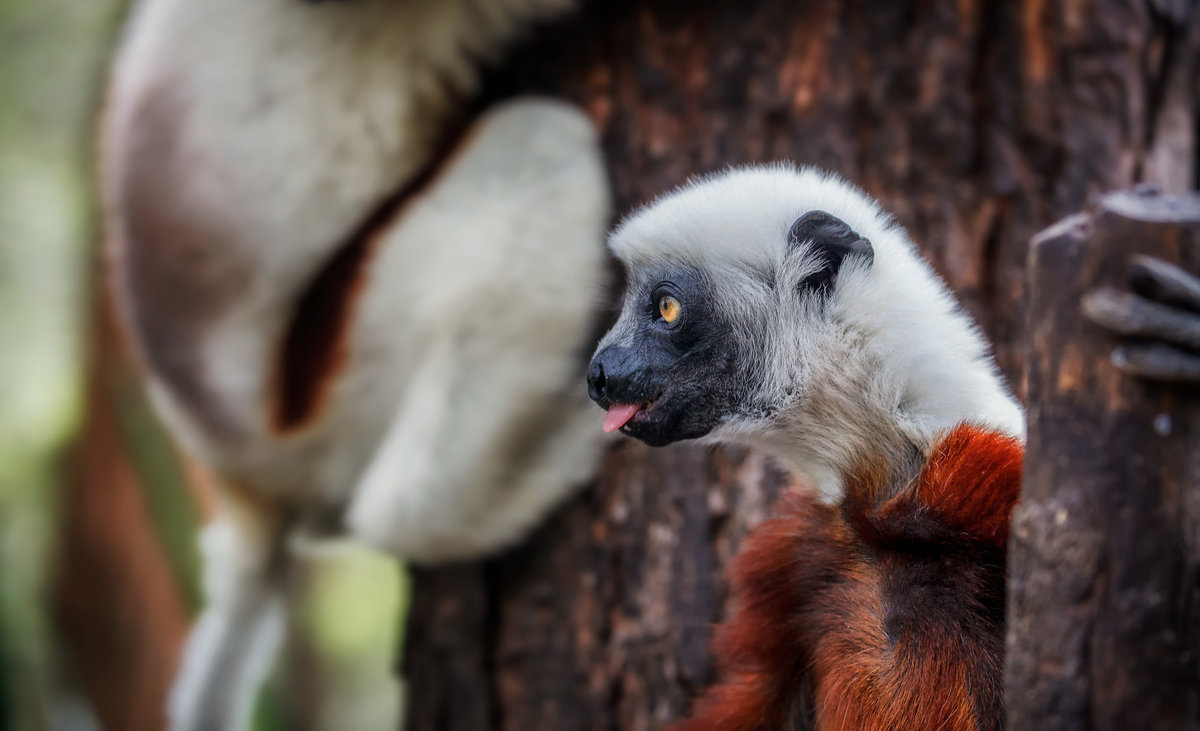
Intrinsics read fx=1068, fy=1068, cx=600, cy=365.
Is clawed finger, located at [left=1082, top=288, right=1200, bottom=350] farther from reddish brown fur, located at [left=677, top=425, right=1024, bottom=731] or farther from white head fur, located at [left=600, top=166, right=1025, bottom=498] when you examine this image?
white head fur, located at [left=600, top=166, right=1025, bottom=498]

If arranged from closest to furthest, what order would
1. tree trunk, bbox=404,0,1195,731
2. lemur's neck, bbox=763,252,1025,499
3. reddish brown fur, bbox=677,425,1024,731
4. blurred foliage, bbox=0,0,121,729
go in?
1. reddish brown fur, bbox=677,425,1024,731
2. lemur's neck, bbox=763,252,1025,499
3. tree trunk, bbox=404,0,1195,731
4. blurred foliage, bbox=0,0,121,729

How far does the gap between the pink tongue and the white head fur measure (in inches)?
5.0

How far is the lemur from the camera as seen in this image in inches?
61.7

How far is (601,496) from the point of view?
3.07 m

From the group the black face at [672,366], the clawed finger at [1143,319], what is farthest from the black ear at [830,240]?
the clawed finger at [1143,319]

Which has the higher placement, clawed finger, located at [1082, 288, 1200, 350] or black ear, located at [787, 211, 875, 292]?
black ear, located at [787, 211, 875, 292]

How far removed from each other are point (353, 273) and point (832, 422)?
1.74 metres

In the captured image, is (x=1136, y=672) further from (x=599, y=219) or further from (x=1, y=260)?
(x=1, y=260)

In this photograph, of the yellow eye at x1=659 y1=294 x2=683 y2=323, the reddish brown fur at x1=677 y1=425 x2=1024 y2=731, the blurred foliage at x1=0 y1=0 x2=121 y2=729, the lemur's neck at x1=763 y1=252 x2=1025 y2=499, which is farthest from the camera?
the blurred foliage at x1=0 y1=0 x2=121 y2=729

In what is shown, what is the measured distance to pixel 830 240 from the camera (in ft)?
5.92

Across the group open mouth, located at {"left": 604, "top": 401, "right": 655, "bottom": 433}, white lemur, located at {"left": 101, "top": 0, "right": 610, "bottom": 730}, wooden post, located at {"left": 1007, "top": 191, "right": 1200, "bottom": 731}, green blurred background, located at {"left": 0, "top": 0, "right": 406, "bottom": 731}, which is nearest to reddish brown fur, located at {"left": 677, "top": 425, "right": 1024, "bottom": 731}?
wooden post, located at {"left": 1007, "top": 191, "right": 1200, "bottom": 731}

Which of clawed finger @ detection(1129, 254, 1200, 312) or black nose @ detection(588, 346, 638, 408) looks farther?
black nose @ detection(588, 346, 638, 408)

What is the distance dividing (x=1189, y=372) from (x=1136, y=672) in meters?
0.34

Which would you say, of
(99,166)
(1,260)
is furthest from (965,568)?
(1,260)
